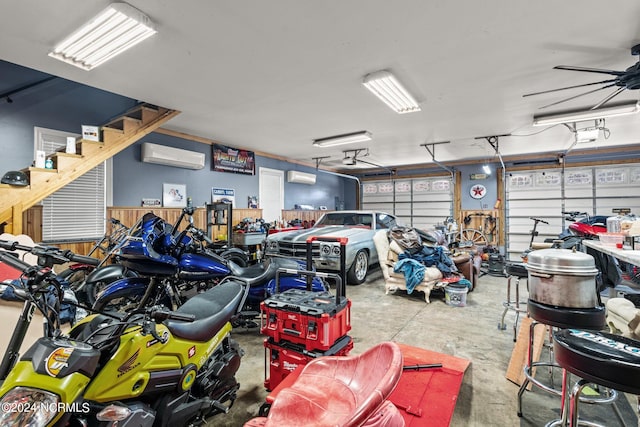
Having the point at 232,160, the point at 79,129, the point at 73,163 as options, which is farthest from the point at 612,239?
the point at 232,160

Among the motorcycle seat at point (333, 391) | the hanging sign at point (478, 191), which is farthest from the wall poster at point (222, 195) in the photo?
the hanging sign at point (478, 191)

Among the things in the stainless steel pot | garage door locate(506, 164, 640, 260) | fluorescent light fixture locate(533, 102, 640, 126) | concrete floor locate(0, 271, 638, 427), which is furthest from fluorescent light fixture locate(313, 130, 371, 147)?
garage door locate(506, 164, 640, 260)

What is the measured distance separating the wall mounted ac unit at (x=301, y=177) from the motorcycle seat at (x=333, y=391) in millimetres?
8135

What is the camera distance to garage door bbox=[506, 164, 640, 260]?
26.2 ft

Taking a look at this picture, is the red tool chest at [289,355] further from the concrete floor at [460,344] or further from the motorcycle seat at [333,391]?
the motorcycle seat at [333,391]

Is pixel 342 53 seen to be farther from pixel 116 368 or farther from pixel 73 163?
pixel 73 163

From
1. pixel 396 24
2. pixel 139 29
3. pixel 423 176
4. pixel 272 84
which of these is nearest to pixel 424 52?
pixel 396 24

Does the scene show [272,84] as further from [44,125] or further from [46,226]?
[46,226]

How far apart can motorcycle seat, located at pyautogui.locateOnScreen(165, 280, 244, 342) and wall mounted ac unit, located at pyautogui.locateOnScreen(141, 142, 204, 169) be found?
14.9 ft

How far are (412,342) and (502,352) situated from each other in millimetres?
877

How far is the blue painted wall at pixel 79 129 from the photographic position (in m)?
Result: 3.91

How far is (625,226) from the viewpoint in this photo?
2.35 meters

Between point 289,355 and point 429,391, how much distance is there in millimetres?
960

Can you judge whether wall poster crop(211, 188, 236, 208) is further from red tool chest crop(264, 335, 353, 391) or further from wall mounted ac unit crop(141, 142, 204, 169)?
red tool chest crop(264, 335, 353, 391)
